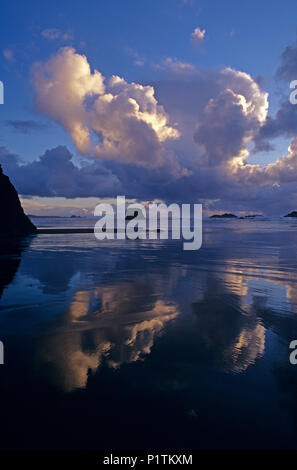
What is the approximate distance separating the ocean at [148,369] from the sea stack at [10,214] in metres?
42.5

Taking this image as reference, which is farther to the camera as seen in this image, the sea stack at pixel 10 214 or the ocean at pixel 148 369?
the sea stack at pixel 10 214

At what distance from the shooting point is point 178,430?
4.92 meters

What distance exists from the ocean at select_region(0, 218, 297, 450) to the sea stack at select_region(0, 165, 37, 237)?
4253 centimetres

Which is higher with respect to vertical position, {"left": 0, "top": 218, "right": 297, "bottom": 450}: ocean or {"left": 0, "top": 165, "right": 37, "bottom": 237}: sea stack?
{"left": 0, "top": 165, "right": 37, "bottom": 237}: sea stack

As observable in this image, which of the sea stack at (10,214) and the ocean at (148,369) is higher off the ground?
the sea stack at (10,214)

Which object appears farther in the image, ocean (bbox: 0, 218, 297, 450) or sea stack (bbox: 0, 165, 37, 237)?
sea stack (bbox: 0, 165, 37, 237)

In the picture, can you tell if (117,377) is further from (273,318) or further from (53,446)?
(273,318)

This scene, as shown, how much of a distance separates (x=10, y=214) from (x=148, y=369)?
5374cm

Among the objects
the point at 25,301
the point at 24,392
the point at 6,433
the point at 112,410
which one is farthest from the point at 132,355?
the point at 25,301

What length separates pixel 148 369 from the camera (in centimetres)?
Result: 685

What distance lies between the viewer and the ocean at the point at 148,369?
192 inches

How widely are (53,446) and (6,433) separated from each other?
0.90 meters

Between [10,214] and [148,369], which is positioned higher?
[10,214]

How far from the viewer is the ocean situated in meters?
4.88
